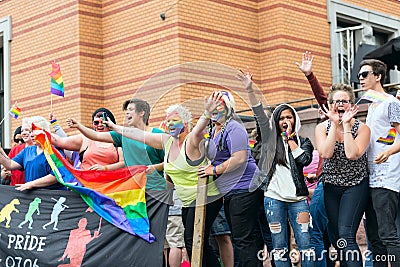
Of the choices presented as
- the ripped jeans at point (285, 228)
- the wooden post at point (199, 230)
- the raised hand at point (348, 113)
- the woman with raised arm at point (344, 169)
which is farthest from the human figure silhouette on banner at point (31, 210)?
the raised hand at point (348, 113)

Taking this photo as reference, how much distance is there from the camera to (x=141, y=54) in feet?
53.5

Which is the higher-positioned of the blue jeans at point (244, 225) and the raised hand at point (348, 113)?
the raised hand at point (348, 113)

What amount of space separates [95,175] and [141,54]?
6.96m

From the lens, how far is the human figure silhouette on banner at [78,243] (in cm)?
938

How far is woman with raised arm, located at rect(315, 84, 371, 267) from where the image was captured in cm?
786

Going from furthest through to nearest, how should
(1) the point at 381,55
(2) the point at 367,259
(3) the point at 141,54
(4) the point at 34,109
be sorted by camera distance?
(4) the point at 34,109
(3) the point at 141,54
(1) the point at 381,55
(2) the point at 367,259

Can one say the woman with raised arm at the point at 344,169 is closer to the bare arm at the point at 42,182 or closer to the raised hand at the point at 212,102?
the raised hand at the point at 212,102

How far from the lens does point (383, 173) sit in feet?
26.0

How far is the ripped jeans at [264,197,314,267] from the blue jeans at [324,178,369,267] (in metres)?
0.45

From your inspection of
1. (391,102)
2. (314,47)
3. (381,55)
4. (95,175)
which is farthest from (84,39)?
(391,102)

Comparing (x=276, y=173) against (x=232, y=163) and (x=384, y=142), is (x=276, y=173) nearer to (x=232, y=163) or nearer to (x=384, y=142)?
(x=232, y=163)

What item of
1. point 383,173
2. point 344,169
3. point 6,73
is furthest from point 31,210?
point 6,73

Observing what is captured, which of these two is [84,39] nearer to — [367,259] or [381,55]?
[381,55]

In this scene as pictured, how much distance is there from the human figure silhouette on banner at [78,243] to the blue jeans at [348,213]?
2890 millimetres
